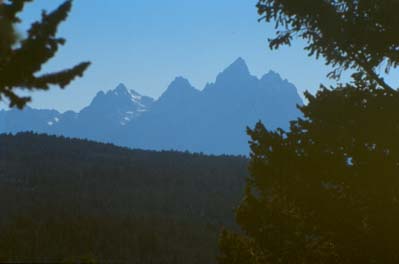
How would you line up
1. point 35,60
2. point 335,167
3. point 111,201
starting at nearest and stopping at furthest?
point 35,60
point 335,167
point 111,201

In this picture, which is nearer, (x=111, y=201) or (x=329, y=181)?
(x=329, y=181)

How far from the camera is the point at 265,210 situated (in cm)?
1038

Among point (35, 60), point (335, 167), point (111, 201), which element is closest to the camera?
point (35, 60)

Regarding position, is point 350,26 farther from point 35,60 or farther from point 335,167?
point 35,60

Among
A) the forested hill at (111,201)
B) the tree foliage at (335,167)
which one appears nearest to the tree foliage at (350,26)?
the tree foliage at (335,167)

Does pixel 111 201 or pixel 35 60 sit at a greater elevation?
pixel 111 201

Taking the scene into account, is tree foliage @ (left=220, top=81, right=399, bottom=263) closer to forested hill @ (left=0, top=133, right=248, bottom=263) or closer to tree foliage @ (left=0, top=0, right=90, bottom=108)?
forested hill @ (left=0, top=133, right=248, bottom=263)

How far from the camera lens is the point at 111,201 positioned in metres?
29.3

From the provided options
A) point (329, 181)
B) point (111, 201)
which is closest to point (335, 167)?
point (329, 181)

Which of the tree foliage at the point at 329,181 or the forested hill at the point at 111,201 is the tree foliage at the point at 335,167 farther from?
the forested hill at the point at 111,201

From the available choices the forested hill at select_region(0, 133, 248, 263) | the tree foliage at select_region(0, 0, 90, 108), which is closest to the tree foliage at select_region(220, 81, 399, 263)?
the forested hill at select_region(0, 133, 248, 263)

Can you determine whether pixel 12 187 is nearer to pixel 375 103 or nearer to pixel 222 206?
pixel 222 206

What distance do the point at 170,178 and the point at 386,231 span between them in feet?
91.6

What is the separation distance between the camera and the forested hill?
1984 cm
